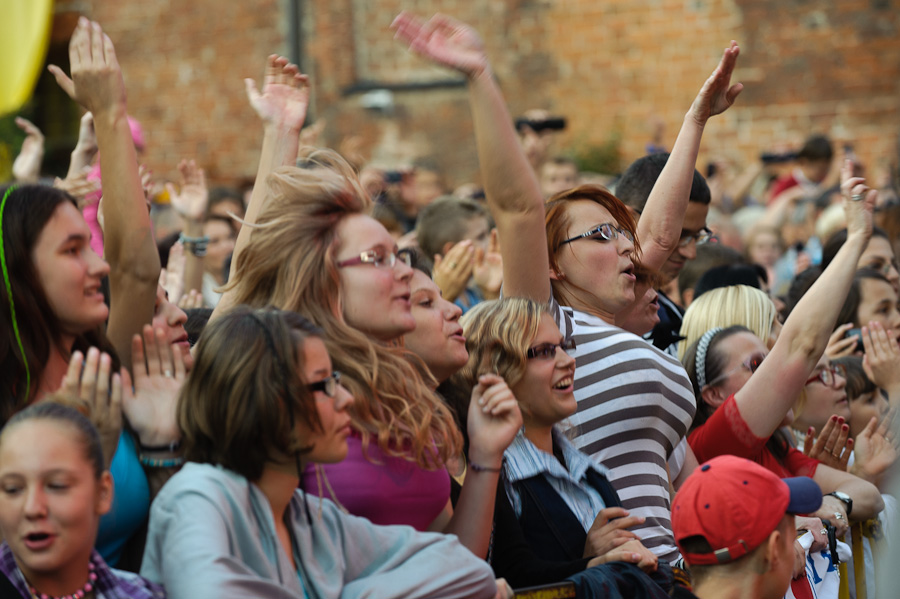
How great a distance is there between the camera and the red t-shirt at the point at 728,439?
3451mm

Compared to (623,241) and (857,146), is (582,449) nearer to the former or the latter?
(623,241)

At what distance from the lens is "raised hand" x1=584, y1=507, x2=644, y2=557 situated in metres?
2.75

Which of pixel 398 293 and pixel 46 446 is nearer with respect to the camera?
pixel 46 446

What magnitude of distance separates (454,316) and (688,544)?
0.81 m

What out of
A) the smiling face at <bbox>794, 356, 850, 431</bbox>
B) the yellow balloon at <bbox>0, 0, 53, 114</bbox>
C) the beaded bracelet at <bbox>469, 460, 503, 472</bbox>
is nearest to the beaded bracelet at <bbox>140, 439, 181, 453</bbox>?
the beaded bracelet at <bbox>469, 460, 503, 472</bbox>

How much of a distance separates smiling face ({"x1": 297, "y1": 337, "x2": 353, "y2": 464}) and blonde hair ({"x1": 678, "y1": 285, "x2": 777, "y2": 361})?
7.28ft

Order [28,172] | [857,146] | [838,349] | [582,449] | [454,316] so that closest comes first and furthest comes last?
1. [454,316]
2. [582,449]
3. [838,349]
4. [28,172]
5. [857,146]

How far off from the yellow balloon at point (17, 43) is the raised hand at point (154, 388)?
858cm

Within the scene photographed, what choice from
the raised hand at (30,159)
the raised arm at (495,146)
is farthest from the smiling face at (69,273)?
the raised hand at (30,159)

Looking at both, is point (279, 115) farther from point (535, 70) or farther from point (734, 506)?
point (535, 70)

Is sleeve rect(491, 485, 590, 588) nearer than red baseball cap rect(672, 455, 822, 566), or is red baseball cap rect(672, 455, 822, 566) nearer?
red baseball cap rect(672, 455, 822, 566)

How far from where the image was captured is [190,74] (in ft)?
41.0

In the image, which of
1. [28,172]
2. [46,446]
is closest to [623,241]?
[46,446]

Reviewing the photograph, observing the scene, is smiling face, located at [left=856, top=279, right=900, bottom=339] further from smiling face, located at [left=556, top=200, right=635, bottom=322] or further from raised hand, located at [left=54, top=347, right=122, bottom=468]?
raised hand, located at [left=54, top=347, right=122, bottom=468]
